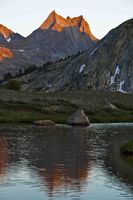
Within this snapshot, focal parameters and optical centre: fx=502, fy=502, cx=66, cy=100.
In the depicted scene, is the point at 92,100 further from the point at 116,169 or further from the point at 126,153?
the point at 116,169

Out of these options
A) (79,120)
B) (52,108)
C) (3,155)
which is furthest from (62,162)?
(52,108)

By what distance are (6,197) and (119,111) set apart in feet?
496

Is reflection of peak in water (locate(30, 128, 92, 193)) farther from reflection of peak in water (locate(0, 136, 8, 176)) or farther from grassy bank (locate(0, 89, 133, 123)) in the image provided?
grassy bank (locate(0, 89, 133, 123))

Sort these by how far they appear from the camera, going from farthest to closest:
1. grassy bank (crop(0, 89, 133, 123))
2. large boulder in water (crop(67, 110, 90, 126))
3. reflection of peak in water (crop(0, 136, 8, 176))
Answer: grassy bank (crop(0, 89, 133, 123)) < large boulder in water (crop(67, 110, 90, 126)) < reflection of peak in water (crop(0, 136, 8, 176))

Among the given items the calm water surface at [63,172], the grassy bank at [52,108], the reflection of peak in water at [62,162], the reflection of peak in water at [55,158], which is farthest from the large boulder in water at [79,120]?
the calm water surface at [63,172]

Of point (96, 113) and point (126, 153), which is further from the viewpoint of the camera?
point (96, 113)

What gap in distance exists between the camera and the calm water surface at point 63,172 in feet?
124

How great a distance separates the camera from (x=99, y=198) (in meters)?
36.3

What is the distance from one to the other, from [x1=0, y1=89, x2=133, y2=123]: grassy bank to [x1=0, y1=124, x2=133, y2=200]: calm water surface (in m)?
75.1

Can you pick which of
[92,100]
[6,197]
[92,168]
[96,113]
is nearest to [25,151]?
[92,168]

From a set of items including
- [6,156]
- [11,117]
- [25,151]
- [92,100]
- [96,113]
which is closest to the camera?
[6,156]

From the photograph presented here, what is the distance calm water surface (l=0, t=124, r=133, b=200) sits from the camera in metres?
37.7

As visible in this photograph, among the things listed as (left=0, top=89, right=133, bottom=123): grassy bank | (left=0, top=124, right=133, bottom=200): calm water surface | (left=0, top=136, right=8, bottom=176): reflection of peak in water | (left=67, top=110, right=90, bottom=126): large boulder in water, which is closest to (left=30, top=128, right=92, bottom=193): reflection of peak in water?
(left=0, top=124, right=133, bottom=200): calm water surface

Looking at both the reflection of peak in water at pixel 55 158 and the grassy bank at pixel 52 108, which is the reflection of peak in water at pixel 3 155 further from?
the grassy bank at pixel 52 108
